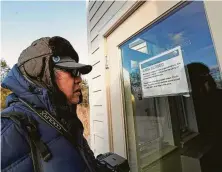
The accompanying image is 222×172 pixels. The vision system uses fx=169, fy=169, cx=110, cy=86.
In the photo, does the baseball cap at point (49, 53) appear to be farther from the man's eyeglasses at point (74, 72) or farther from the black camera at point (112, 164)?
the black camera at point (112, 164)

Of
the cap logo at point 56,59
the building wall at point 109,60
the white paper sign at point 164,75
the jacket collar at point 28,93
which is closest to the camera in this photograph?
the jacket collar at point 28,93

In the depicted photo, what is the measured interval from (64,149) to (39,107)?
24 cm

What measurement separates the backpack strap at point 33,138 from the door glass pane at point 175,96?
917 millimetres

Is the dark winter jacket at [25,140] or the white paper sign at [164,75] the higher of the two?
the white paper sign at [164,75]

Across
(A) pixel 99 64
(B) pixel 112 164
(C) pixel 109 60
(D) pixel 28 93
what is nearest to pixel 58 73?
(D) pixel 28 93

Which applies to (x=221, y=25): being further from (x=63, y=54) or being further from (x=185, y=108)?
(x=63, y=54)

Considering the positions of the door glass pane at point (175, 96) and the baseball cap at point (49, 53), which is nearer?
the baseball cap at point (49, 53)

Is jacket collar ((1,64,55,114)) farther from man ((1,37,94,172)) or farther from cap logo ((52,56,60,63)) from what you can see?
cap logo ((52,56,60,63))

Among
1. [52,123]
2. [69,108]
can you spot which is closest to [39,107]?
[52,123]

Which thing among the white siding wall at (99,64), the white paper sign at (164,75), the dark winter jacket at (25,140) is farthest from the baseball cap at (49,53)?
the white siding wall at (99,64)

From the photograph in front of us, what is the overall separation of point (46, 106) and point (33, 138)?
0.18m

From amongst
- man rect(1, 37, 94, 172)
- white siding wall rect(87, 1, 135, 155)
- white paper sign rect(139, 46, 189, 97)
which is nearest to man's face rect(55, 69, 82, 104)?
man rect(1, 37, 94, 172)

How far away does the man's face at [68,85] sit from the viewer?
3.28 feet

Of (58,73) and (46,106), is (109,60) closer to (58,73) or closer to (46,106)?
(58,73)
